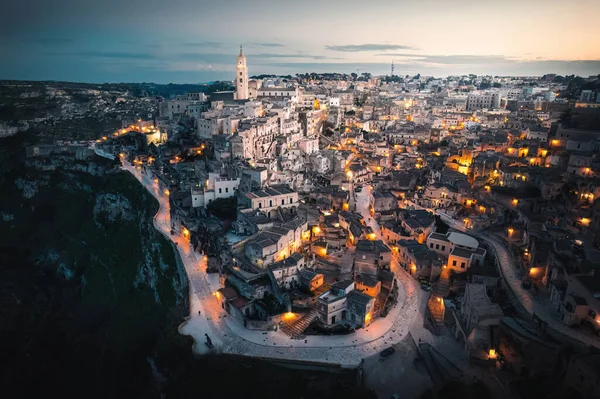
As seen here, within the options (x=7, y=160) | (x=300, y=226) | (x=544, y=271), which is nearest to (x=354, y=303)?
(x=300, y=226)

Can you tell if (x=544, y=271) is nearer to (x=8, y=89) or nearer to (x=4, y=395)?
(x=4, y=395)

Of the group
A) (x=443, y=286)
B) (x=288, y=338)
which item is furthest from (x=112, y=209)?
(x=443, y=286)

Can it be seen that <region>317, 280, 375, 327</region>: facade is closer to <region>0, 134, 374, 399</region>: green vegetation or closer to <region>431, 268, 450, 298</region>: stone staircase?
<region>0, 134, 374, 399</region>: green vegetation

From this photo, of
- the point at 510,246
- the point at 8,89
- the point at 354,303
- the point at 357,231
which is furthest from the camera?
the point at 8,89

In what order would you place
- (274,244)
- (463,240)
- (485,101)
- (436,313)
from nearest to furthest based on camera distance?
(436,313), (274,244), (463,240), (485,101)

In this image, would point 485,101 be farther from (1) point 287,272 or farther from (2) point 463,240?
(1) point 287,272

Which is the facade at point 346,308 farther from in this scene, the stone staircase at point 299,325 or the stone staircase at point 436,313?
the stone staircase at point 436,313
